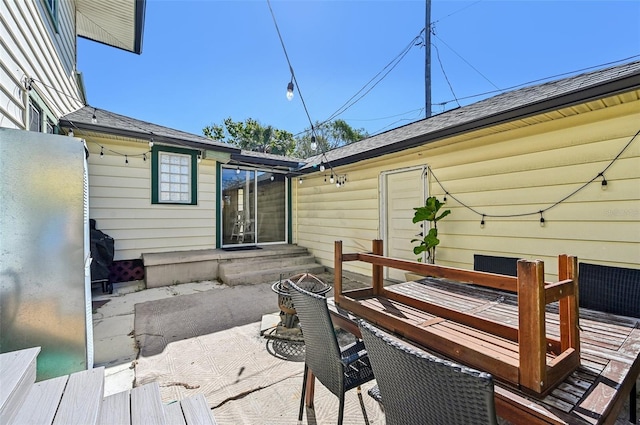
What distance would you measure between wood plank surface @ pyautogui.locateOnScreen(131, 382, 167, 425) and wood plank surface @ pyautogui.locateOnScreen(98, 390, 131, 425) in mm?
24

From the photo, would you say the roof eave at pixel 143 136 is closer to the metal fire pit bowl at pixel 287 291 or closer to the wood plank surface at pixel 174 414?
the metal fire pit bowl at pixel 287 291

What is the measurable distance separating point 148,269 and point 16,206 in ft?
12.1

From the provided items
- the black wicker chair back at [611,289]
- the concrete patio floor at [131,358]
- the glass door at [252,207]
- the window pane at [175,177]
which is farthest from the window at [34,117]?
the black wicker chair back at [611,289]

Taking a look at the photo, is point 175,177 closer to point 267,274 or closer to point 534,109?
point 267,274

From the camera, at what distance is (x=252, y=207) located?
742 cm

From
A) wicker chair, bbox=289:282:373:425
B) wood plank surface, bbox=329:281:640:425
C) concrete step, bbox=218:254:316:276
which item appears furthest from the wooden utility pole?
wicker chair, bbox=289:282:373:425

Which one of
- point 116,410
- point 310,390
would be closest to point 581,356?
point 310,390

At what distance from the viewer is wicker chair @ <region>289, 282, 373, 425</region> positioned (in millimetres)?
1590

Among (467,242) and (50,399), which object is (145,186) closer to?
(50,399)

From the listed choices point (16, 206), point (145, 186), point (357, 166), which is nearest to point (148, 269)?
point (145, 186)

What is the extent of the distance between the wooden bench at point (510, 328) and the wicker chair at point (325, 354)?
35 cm

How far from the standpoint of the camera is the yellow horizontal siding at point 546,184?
2.87m

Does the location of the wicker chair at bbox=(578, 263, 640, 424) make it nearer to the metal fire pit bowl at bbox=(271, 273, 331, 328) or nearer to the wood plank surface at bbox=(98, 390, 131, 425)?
the metal fire pit bowl at bbox=(271, 273, 331, 328)

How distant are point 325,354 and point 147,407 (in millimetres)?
1031
